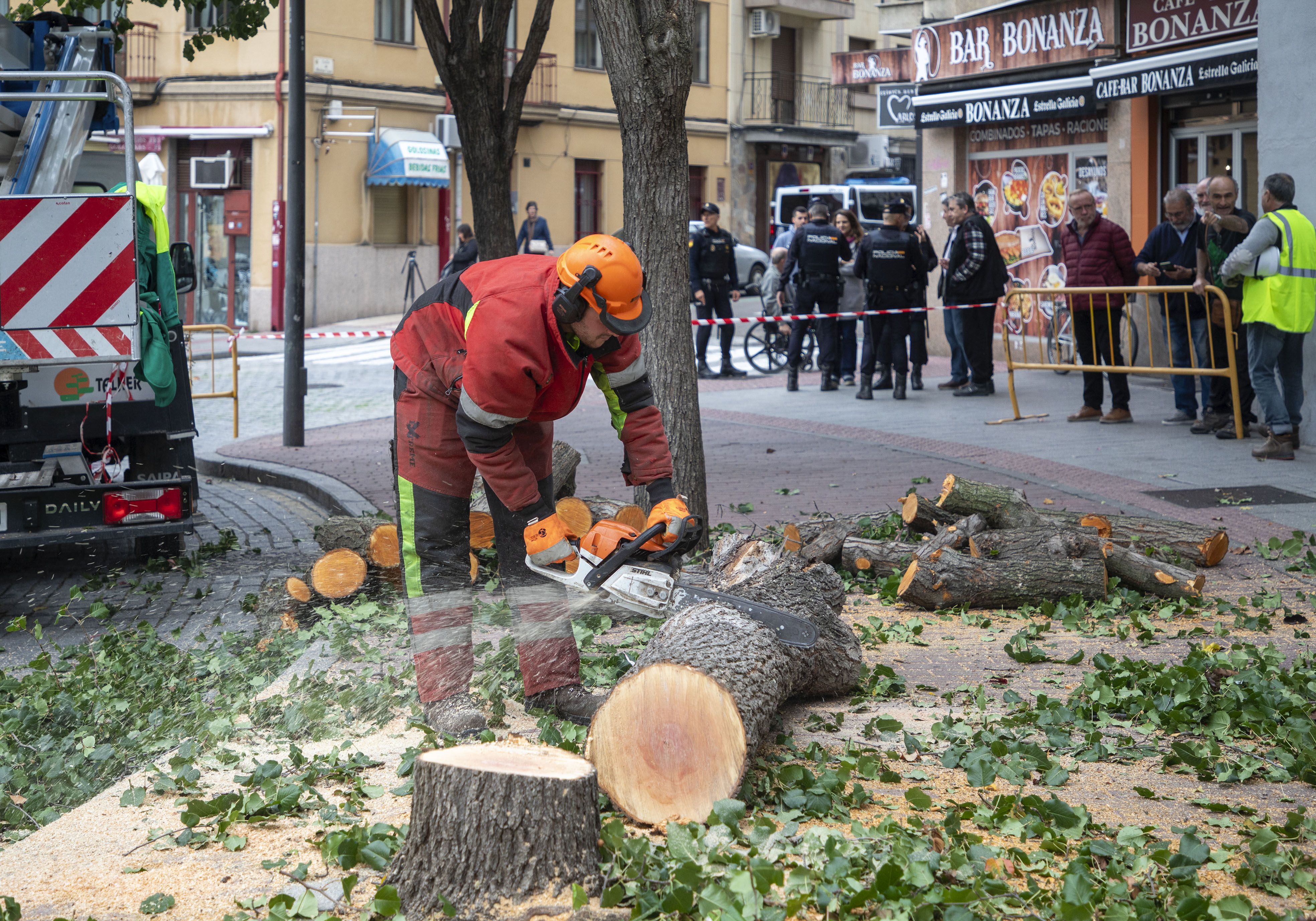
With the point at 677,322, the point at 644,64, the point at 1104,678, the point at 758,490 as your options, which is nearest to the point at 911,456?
the point at 758,490

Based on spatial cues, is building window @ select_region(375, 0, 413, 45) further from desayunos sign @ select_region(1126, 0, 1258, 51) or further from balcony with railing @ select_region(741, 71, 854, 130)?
desayunos sign @ select_region(1126, 0, 1258, 51)

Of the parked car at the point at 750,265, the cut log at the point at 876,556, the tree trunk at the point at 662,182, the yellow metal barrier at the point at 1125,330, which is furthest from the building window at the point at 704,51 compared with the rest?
the cut log at the point at 876,556

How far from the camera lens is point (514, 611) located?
15.4ft

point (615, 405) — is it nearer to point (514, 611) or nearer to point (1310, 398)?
point (514, 611)

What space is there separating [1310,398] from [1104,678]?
6129 mm

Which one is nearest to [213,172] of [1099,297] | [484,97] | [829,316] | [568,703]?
[829,316]

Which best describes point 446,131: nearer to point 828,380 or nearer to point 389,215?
point 389,215

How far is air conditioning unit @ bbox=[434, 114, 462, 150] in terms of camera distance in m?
28.9

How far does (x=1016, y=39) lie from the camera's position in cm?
1567

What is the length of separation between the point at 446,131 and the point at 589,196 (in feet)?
18.5

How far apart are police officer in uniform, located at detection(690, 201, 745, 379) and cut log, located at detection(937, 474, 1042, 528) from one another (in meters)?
9.18

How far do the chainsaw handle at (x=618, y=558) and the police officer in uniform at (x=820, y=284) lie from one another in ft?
34.3

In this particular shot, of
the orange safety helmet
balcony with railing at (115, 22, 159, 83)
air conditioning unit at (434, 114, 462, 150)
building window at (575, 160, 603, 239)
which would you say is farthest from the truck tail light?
building window at (575, 160, 603, 239)

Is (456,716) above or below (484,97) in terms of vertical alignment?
below
